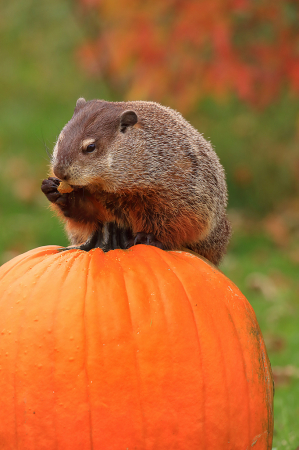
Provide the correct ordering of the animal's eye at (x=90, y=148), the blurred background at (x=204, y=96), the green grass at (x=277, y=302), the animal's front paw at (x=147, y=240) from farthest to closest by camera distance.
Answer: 1. the blurred background at (x=204, y=96)
2. the green grass at (x=277, y=302)
3. the animal's front paw at (x=147, y=240)
4. the animal's eye at (x=90, y=148)

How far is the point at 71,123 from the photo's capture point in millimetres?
2896

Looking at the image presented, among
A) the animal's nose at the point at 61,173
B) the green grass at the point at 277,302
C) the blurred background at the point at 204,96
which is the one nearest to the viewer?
the animal's nose at the point at 61,173

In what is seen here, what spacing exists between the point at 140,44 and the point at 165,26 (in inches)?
15.3

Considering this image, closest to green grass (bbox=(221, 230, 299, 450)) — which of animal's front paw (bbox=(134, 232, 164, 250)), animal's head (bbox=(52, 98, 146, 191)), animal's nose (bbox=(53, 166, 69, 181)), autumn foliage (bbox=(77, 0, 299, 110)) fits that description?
animal's front paw (bbox=(134, 232, 164, 250))

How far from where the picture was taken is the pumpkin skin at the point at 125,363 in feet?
7.21

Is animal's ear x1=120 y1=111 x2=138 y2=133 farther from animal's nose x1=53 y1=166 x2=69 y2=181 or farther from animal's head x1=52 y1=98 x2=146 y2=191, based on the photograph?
animal's nose x1=53 y1=166 x2=69 y2=181

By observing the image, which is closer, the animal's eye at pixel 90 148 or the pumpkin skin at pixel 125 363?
the pumpkin skin at pixel 125 363

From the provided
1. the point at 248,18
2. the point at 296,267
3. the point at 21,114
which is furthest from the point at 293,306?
the point at 21,114

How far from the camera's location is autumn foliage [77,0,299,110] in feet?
18.1

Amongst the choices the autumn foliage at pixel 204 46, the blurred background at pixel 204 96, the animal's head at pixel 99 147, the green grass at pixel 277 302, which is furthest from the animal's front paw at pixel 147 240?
the autumn foliage at pixel 204 46

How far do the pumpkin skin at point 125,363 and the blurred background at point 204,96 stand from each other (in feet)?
2.92

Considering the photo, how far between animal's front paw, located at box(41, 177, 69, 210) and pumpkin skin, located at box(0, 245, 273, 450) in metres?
0.47

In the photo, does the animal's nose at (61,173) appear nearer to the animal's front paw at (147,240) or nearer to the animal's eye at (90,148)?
the animal's eye at (90,148)

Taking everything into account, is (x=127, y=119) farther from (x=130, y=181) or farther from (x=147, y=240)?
(x=147, y=240)
